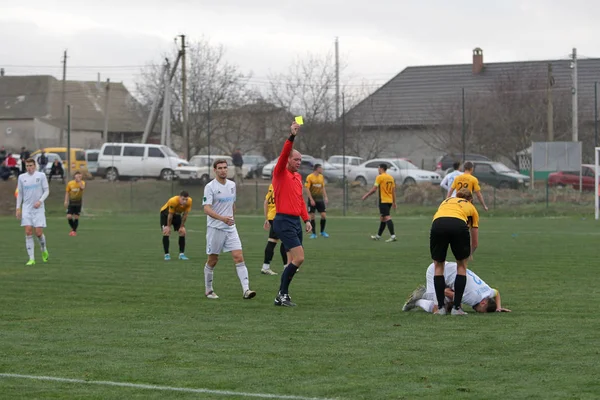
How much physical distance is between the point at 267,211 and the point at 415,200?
27489 millimetres

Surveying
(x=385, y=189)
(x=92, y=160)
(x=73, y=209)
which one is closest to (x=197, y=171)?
(x=92, y=160)

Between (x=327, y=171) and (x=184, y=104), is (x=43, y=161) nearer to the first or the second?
(x=184, y=104)

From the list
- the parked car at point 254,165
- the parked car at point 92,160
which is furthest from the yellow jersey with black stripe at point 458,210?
the parked car at point 254,165

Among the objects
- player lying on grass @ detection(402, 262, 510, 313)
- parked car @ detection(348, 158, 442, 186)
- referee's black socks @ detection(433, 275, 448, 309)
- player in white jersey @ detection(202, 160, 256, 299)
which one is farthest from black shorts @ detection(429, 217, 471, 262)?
parked car @ detection(348, 158, 442, 186)

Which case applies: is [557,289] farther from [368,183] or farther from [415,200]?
[368,183]

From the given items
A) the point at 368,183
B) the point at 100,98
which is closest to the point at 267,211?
the point at 368,183

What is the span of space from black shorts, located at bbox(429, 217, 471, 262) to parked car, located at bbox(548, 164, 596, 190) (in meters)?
33.4

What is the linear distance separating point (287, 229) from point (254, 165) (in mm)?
44404

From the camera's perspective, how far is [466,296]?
11.7 metres

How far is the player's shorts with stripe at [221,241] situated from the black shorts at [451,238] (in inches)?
119

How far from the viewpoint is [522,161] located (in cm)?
5144

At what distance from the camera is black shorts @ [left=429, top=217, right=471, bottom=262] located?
36.9 feet

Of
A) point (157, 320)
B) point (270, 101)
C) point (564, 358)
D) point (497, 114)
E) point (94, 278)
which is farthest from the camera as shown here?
point (270, 101)

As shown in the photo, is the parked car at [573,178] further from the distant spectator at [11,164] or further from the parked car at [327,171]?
the distant spectator at [11,164]
